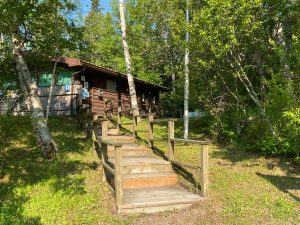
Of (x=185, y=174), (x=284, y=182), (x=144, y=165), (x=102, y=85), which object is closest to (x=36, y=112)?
(x=144, y=165)

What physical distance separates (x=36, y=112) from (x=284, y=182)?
681 cm

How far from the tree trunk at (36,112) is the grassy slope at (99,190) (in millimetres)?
334

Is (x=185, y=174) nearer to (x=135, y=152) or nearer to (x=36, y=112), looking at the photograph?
(x=135, y=152)

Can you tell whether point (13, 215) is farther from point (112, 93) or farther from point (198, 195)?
point (112, 93)

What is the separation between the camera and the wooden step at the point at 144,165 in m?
7.50

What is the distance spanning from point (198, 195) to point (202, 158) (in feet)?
2.71

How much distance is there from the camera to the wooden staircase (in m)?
5.99

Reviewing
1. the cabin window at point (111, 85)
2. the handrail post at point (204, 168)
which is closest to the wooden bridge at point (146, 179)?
the handrail post at point (204, 168)

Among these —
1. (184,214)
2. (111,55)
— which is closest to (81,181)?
(184,214)

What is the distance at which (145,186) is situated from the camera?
281 inches

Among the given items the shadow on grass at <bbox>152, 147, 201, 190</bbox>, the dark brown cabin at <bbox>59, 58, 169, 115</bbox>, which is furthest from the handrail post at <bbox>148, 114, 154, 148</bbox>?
the dark brown cabin at <bbox>59, 58, 169, 115</bbox>

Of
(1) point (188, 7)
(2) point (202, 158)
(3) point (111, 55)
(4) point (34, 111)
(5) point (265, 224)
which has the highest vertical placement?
(3) point (111, 55)

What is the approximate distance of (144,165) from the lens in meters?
7.60

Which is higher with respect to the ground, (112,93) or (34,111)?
→ (112,93)
